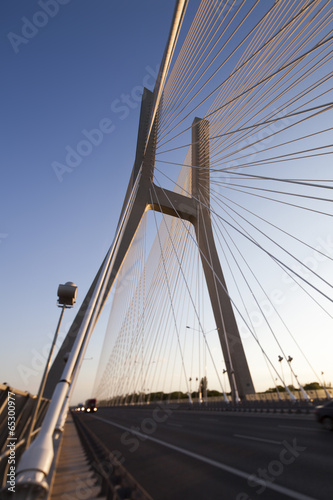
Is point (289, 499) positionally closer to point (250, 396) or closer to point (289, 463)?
point (289, 463)

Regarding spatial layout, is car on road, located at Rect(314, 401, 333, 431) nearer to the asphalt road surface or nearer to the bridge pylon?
the asphalt road surface

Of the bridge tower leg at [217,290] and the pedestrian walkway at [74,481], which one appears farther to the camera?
the bridge tower leg at [217,290]

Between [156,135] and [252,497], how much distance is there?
1961 cm

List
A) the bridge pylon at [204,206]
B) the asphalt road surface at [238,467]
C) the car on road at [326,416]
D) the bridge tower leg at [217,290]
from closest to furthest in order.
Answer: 1. the asphalt road surface at [238,467]
2. the car on road at [326,416]
3. the bridge pylon at [204,206]
4. the bridge tower leg at [217,290]

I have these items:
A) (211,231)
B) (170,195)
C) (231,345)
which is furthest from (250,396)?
(170,195)

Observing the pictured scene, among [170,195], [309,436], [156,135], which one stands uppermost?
[156,135]

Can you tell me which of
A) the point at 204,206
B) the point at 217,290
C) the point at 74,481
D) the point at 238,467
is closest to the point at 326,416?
the point at 238,467

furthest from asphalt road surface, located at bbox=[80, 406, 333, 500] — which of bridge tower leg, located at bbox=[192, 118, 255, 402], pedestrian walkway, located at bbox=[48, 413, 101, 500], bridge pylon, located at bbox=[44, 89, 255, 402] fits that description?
Result: bridge pylon, located at bbox=[44, 89, 255, 402]

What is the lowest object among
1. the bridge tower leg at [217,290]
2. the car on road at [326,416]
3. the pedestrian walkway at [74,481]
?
the pedestrian walkway at [74,481]

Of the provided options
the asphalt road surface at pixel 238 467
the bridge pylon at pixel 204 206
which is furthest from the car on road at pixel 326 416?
the bridge pylon at pixel 204 206

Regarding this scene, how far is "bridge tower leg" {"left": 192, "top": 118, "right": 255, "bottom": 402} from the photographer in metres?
20.3

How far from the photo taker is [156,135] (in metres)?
20.4

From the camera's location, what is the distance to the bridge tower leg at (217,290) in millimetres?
20328

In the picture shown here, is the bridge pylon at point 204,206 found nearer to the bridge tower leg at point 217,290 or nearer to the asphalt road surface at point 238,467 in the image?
the bridge tower leg at point 217,290
